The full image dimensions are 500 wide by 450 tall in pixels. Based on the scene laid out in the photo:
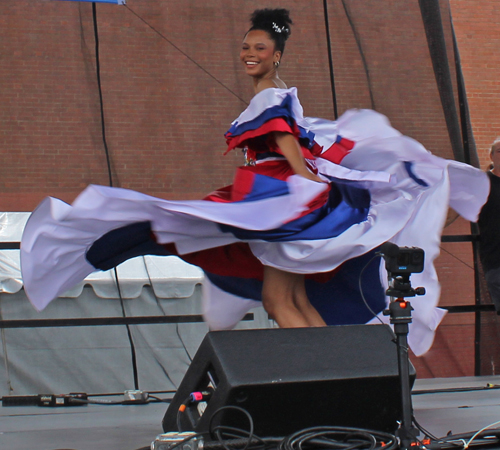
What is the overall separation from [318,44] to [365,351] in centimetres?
249

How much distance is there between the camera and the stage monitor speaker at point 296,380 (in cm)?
181

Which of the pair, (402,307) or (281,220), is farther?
(281,220)

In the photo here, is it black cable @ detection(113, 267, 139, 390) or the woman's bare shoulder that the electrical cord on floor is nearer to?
the woman's bare shoulder

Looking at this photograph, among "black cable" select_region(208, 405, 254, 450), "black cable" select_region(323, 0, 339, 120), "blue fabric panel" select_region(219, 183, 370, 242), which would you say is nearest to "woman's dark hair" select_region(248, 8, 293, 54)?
"blue fabric panel" select_region(219, 183, 370, 242)

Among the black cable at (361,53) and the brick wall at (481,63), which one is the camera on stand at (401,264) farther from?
the brick wall at (481,63)

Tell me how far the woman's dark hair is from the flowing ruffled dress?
0.26 meters

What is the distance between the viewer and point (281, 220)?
7.73ft

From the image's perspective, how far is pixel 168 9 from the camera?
3836 millimetres

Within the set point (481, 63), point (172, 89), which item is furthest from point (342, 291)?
point (481, 63)

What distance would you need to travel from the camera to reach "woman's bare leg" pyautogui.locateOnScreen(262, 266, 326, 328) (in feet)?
7.88

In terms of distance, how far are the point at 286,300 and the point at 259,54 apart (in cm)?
95

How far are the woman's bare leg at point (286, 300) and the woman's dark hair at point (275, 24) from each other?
896 millimetres

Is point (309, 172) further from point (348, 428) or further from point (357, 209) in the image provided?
point (348, 428)

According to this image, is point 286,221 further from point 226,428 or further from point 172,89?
point 172,89
